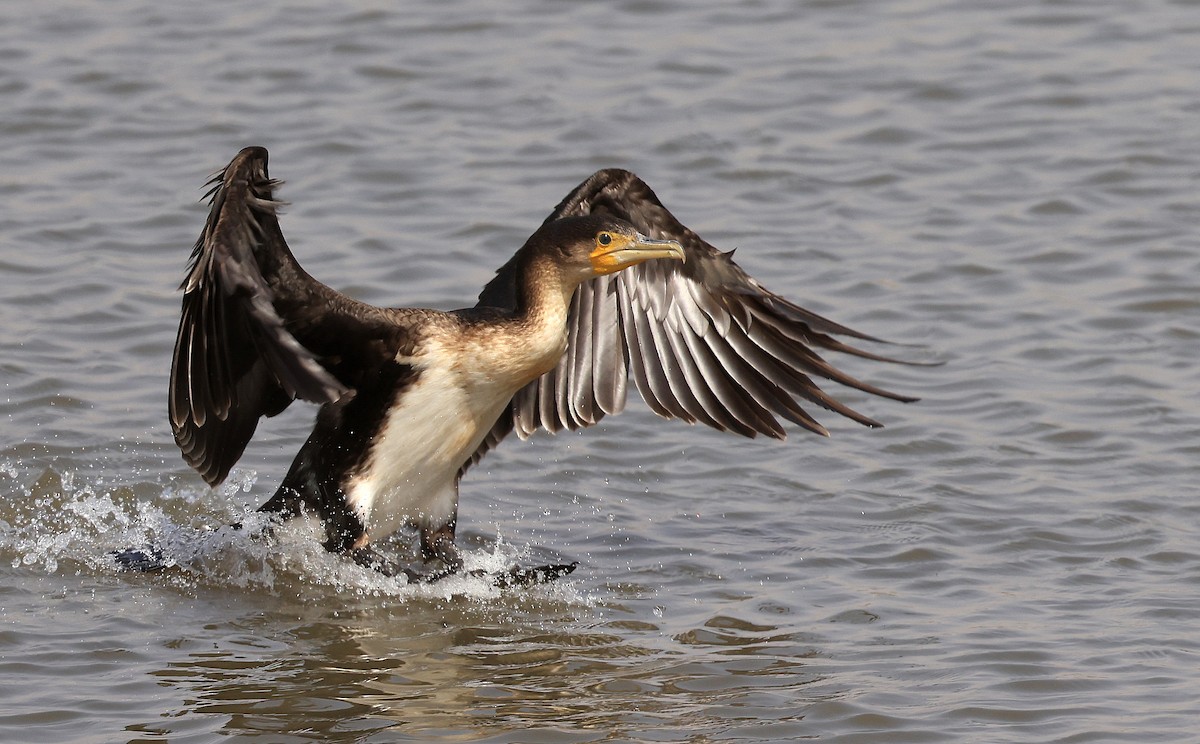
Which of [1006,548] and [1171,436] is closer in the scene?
[1006,548]

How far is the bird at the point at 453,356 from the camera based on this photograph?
6.43 metres

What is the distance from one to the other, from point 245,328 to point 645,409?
317 centimetres

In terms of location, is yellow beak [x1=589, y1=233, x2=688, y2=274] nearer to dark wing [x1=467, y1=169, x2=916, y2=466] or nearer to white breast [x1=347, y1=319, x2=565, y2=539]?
white breast [x1=347, y1=319, x2=565, y2=539]

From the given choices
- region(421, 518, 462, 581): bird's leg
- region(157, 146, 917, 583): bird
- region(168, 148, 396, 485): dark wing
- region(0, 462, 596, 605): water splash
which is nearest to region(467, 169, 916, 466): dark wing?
region(157, 146, 917, 583): bird

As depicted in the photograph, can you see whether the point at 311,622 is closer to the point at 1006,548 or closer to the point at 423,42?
the point at 1006,548

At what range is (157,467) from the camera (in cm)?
852

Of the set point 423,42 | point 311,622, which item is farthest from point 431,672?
point 423,42

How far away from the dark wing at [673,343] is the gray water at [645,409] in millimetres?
532

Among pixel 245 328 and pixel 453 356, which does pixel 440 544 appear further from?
pixel 245 328

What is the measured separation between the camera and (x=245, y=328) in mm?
6613

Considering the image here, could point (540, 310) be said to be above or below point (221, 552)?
above

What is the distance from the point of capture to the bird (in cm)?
643

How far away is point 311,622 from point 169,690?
2.78 ft

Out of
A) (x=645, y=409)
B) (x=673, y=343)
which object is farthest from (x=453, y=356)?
(x=645, y=409)
